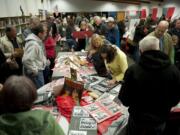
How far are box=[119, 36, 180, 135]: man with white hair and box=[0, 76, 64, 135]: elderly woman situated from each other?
2.71 feet

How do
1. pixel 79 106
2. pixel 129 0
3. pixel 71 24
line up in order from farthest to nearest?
1. pixel 129 0
2. pixel 71 24
3. pixel 79 106

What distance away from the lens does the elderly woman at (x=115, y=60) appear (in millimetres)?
2637

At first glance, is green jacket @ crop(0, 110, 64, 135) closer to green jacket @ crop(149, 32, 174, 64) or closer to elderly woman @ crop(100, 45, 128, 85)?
elderly woman @ crop(100, 45, 128, 85)

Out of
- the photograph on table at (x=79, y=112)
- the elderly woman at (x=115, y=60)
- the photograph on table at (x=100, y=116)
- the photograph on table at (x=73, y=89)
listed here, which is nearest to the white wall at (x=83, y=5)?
the elderly woman at (x=115, y=60)

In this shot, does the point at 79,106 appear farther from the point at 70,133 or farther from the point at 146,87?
the point at 146,87

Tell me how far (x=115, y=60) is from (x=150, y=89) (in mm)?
1094

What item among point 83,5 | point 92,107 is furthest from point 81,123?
point 83,5

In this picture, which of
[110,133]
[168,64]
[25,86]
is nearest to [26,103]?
[25,86]

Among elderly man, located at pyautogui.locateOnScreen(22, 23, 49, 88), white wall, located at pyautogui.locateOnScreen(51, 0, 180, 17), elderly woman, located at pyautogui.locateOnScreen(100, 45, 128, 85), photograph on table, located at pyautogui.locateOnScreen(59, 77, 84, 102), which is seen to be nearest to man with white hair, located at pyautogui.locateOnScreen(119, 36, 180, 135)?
photograph on table, located at pyautogui.locateOnScreen(59, 77, 84, 102)

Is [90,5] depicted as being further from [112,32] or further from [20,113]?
[20,113]

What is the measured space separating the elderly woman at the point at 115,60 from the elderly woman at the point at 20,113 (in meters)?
1.65

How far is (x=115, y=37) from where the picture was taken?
5.53 m

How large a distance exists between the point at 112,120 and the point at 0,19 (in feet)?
13.1

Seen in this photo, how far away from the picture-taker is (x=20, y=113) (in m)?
1.04
